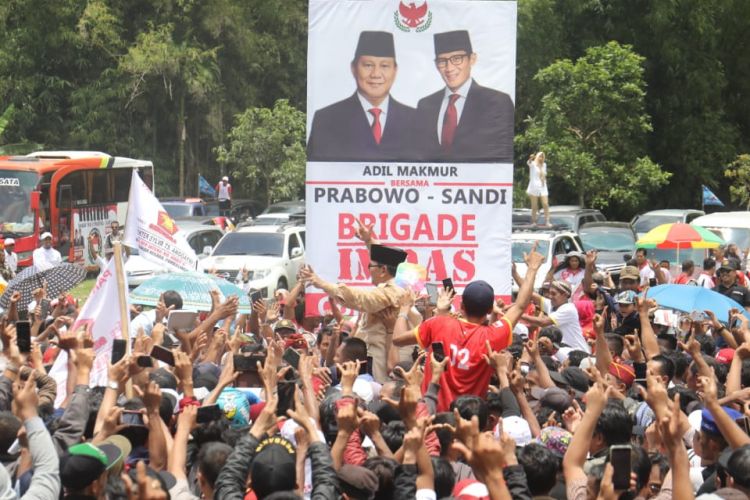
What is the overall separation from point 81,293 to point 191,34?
18871 millimetres

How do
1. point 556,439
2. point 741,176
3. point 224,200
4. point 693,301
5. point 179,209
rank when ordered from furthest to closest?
1. point 224,200
2. point 741,176
3. point 179,209
4. point 693,301
5. point 556,439

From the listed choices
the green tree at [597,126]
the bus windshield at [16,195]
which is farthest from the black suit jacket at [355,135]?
the green tree at [597,126]

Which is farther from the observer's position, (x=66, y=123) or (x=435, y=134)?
(x=66, y=123)

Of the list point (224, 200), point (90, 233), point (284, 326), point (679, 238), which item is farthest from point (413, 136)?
point (224, 200)

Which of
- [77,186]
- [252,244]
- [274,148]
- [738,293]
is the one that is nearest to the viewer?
[738,293]

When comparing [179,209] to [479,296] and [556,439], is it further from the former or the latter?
[556,439]

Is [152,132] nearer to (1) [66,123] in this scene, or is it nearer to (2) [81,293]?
(1) [66,123]

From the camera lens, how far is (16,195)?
26.3 metres

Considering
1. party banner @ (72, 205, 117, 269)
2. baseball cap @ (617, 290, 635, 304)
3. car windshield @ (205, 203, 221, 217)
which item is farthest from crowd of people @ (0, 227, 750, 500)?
car windshield @ (205, 203, 221, 217)

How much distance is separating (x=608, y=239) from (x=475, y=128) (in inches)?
514

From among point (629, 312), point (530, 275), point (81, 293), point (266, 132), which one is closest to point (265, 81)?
point (266, 132)

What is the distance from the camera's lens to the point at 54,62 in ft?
131

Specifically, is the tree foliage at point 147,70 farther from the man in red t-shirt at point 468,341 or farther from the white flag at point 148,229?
the man in red t-shirt at point 468,341

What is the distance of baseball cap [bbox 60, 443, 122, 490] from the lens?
15.6ft
